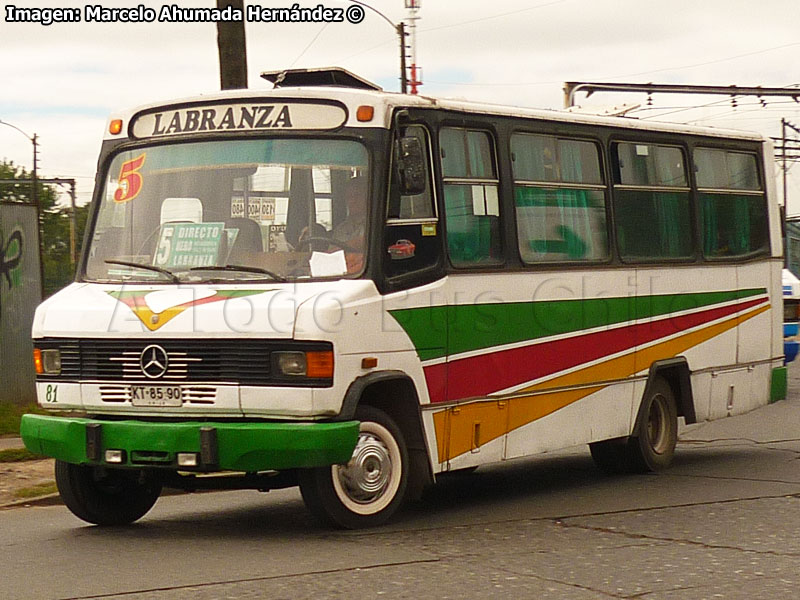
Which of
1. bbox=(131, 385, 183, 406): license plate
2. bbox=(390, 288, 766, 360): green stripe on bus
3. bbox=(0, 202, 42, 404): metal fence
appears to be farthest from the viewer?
bbox=(0, 202, 42, 404): metal fence

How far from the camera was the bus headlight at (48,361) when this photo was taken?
8.89 m

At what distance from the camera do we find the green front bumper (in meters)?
8.10

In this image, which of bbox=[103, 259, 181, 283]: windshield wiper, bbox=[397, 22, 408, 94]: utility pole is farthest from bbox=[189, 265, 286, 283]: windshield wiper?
bbox=[397, 22, 408, 94]: utility pole

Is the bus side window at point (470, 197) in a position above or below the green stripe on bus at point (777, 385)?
above

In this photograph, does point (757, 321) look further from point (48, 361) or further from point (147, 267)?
point (48, 361)

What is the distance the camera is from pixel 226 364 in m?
8.32

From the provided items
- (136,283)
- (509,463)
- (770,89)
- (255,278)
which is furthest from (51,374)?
(770,89)

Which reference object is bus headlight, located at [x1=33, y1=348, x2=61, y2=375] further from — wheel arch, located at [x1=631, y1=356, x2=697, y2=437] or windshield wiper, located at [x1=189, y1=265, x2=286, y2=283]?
wheel arch, located at [x1=631, y1=356, x2=697, y2=437]

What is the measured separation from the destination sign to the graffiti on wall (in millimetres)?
6719

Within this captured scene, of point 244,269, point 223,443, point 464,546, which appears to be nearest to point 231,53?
point 244,269

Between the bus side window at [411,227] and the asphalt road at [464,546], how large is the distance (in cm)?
157

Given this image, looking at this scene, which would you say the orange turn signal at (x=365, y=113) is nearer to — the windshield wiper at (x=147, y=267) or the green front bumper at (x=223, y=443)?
the windshield wiper at (x=147, y=267)

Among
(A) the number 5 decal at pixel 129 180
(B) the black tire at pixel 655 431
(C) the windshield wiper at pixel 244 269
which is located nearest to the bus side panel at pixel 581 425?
(B) the black tire at pixel 655 431

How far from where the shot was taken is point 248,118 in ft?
29.5
